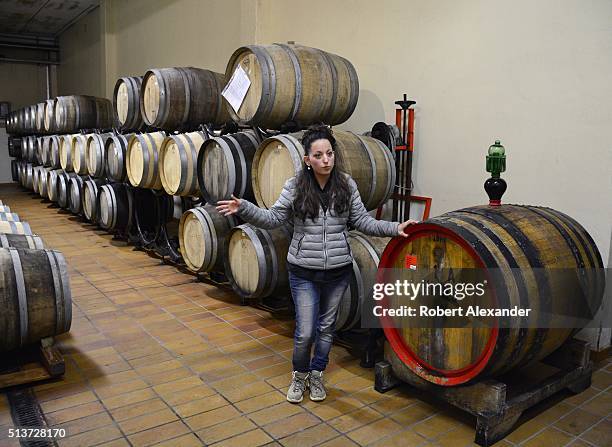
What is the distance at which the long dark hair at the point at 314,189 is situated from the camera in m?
2.70

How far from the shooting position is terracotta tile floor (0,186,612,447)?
2.47m

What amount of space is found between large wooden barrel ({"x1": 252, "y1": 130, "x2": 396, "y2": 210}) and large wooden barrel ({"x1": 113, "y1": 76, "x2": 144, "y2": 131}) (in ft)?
9.71

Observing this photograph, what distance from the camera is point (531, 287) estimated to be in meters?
2.37

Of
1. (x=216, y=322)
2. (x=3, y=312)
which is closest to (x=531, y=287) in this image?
(x=216, y=322)

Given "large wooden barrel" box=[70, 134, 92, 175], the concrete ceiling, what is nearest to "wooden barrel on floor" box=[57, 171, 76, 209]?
"large wooden barrel" box=[70, 134, 92, 175]

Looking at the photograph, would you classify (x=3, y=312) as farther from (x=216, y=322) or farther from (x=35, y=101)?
(x=35, y=101)

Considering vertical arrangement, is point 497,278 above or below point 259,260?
above

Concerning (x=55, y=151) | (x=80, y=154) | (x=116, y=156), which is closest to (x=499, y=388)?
(x=116, y=156)

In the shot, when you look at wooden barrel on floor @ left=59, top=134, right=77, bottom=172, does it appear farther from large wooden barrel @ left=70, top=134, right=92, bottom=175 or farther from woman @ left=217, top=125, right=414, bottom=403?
woman @ left=217, top=125, right=414, bottom=403

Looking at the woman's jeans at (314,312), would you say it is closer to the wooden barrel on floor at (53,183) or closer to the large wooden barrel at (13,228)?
the large wooden barrel at (13,228)

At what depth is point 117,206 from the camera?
6.72 m

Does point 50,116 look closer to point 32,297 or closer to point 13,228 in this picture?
point 13,228

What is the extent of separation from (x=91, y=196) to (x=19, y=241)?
13.2 ft

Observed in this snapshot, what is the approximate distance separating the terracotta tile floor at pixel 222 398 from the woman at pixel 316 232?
0.26 meters
